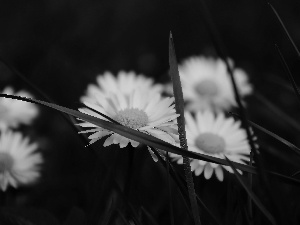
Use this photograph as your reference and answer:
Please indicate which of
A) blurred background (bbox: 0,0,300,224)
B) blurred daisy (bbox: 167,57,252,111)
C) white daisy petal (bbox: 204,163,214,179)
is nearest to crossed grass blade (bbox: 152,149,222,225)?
white daisy petal (bbox: 204,163,214,179)

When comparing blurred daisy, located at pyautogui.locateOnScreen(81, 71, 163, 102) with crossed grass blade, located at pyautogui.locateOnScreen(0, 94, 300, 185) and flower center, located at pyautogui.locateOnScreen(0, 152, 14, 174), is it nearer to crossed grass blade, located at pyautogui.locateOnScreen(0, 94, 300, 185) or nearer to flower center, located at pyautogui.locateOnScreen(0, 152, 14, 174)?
flower center, located at pyautogui.locateOnScreen(0, 152, 14, 174)

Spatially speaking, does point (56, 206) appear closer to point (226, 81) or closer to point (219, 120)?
point (219, 120)

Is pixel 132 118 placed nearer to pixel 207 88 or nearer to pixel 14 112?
pixel 14 112

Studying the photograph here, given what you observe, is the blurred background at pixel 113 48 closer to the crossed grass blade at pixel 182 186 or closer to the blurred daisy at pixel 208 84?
the blurred daisy at pixel 208 84

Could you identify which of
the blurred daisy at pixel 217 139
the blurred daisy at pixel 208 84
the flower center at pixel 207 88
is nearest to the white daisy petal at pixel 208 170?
the blurred daisy at pixel 217 139

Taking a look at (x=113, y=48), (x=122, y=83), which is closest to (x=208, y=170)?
(x=122, y=83)

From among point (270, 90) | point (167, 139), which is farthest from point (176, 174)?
point (270, 90)
